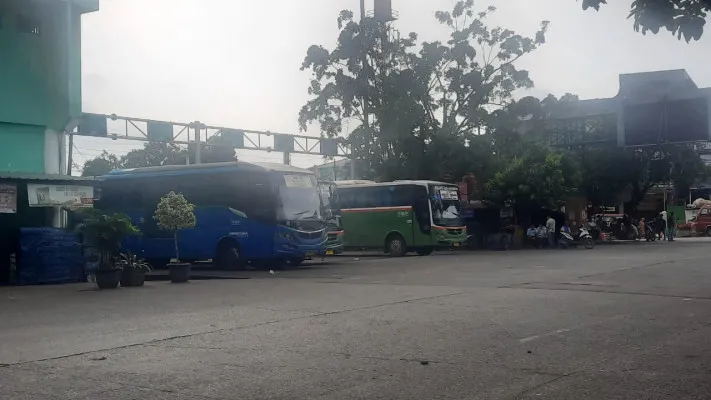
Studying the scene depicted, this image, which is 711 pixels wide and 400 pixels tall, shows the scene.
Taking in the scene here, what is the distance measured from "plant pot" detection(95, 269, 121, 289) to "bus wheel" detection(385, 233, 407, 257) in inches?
653

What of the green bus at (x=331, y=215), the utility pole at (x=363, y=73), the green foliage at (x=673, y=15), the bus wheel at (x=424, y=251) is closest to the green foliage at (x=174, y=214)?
the green bus at (x=331, y=215)

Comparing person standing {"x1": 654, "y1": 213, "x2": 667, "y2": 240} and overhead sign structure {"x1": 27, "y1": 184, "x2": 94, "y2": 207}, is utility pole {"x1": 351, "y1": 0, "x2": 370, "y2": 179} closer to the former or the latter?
person standing {"x1": 654, "y1": 213, "x2": 667, "y2": 240}

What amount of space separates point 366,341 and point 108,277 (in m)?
9.48

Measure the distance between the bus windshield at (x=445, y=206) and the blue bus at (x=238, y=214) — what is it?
7881mm

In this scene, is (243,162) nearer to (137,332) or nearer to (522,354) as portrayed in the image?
(137,332)

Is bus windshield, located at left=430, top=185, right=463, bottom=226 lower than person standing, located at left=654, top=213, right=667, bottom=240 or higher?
higher

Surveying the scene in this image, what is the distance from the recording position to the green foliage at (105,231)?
52.8 feet

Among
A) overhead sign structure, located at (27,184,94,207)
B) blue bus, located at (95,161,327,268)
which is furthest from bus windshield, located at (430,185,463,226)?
overhead sign structure, located at (27,184,94,207)

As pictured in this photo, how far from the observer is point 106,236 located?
16125 millimetres

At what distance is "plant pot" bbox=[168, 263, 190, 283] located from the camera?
18.3 metres

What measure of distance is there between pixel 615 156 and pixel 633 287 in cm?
2932

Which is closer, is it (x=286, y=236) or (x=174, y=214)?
(x=174, y=214)

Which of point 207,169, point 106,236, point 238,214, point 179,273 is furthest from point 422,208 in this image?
point 106,236

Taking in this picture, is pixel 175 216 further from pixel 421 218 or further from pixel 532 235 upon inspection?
pixel 532 235
